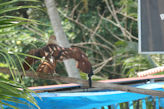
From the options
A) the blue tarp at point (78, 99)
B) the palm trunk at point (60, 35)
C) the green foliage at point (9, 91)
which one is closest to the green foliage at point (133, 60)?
the palm trunk at point (60, 35)

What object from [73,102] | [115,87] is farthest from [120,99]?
[73,102]

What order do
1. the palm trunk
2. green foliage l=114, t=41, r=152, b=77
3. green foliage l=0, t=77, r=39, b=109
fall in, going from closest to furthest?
green foliage l=0, t=77, r=39, b=109 < the palm trunk < green foliage l=114, t=41, r=152, b=77

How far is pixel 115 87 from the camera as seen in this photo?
1.53 metres

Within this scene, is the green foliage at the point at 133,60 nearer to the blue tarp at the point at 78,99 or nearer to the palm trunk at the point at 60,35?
the palm trunk at the point at 60,35

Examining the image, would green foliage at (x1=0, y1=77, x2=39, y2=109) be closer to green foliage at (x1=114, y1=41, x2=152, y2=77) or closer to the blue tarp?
the blue tarp

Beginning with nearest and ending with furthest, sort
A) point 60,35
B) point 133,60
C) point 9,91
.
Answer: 1. point 9,91
2. point 60,35
3. point 133,60

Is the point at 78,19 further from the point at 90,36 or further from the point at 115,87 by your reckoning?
the point at 115,87

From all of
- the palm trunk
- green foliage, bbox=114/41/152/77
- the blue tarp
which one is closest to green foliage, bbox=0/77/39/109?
the blue tarp

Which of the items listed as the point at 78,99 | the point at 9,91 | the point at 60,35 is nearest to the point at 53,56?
the point at 78,99


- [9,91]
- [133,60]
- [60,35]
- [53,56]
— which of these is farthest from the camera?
[133,60]

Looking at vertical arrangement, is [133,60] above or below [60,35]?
below

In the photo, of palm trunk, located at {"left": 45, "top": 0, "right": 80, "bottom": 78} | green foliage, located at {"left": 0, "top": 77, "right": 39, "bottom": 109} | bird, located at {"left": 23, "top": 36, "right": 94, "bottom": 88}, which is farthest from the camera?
palm trunk, located at {"left": 45, "top": 0, "right": 80, "bottom": 78}

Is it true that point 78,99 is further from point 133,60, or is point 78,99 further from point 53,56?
point 133,60

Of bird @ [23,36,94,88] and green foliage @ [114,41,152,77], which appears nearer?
bird @ [23,36,94,88]
